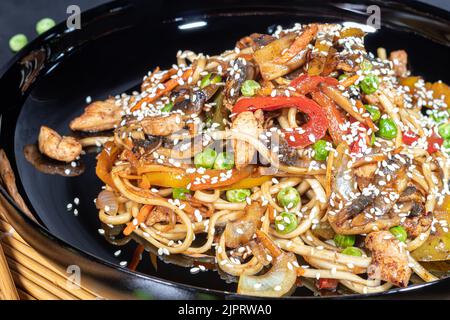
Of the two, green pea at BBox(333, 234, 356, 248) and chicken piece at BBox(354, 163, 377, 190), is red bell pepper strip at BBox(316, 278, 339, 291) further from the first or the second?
chicken piece at BBox(354, 163, 377, 190)

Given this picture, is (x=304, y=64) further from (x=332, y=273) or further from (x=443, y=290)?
(x=443, y=290)

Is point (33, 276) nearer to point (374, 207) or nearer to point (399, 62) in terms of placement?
point (374, 207)

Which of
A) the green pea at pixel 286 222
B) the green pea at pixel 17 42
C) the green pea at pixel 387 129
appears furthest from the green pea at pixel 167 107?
the green pea at pixel 17 42

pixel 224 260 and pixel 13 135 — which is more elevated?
pixel 13 135

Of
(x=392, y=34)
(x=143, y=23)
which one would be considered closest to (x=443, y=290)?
(x=392, y=34)

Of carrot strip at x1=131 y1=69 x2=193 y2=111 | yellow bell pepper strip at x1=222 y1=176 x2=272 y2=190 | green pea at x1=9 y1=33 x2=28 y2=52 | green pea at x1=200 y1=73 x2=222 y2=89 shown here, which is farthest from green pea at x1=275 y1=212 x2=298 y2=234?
green pea at x1=9 y1=33 x2=28 y2=52

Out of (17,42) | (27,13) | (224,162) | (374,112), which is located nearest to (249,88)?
(224,162)

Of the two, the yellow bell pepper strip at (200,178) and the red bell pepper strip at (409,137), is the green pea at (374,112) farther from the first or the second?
the yellow bell pepper strip at (200,178)
